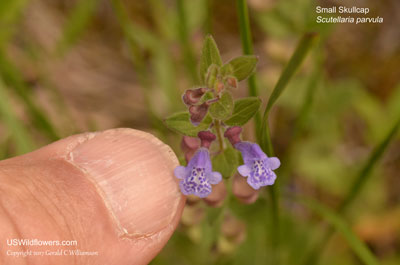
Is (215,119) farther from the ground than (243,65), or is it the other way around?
(243,65)

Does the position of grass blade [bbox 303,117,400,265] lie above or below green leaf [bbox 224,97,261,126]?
below

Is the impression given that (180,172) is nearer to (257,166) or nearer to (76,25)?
(257,166)

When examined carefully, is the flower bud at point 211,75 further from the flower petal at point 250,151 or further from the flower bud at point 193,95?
the flower petal at point 250,151

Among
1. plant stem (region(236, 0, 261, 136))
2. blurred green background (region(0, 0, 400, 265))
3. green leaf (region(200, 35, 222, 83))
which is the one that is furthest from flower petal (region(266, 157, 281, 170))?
blurred green background (region(0, 0, 400, 265))

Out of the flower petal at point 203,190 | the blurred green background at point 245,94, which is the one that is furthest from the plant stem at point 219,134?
the blurred green background at point 245,94

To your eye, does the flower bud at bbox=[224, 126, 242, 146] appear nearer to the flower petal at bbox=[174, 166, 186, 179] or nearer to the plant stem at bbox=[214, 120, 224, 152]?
the plant stem at bbox=[214, 120, 224, 152]

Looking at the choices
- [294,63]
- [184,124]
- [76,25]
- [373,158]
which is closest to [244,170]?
[184,124]

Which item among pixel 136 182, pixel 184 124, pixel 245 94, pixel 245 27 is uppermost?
pixel 245 27

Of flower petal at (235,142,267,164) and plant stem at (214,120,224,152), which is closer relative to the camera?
flower petal at (235,142,267,164)
